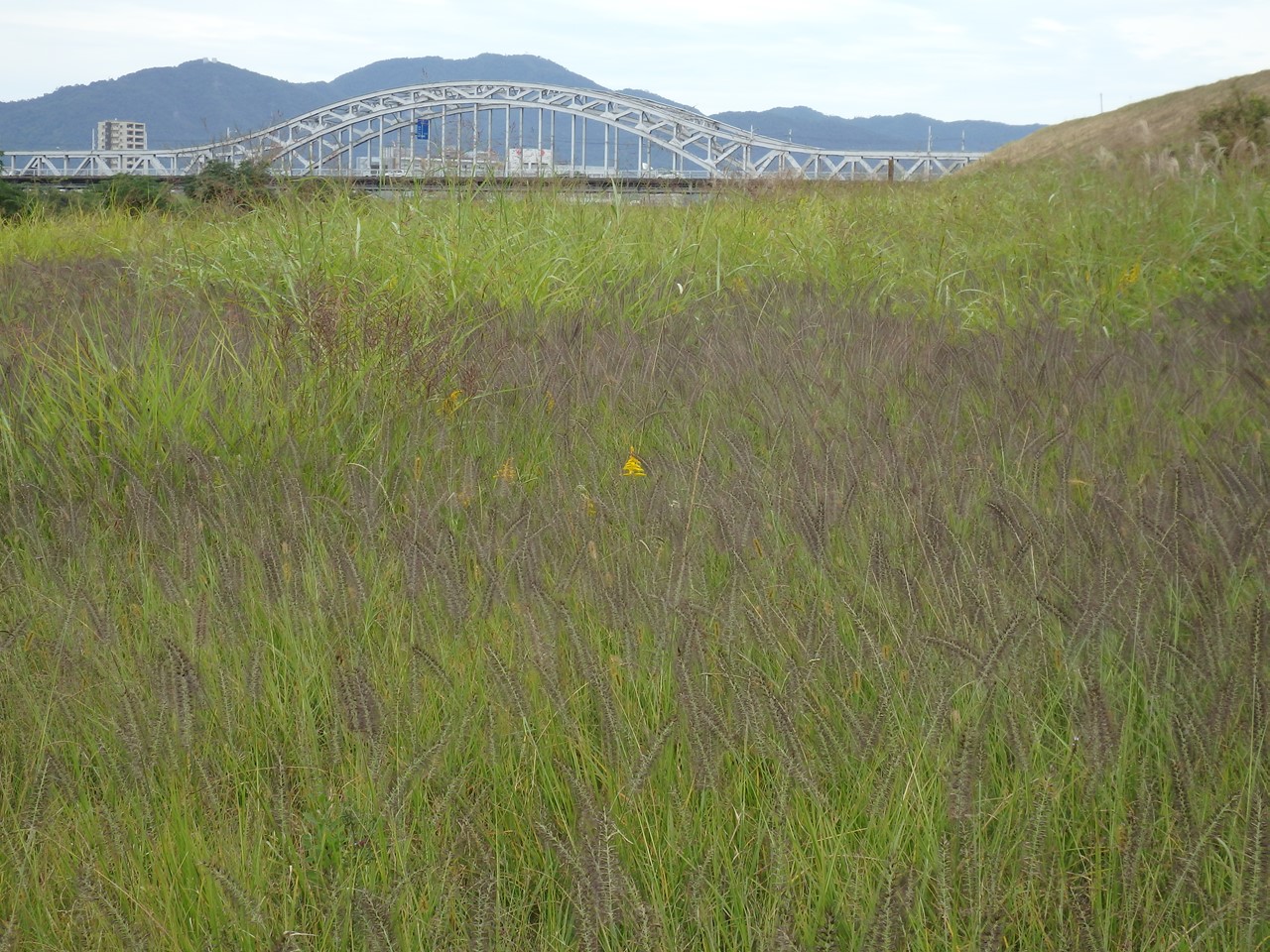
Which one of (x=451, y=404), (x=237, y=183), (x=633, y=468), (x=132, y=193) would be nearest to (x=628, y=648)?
(x=633, y=468)

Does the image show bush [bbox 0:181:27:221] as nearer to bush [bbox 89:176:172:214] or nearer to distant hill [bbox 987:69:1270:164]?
bush [bbox 89:176:172:214]

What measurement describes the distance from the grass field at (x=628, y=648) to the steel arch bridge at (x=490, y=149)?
97.2 inches

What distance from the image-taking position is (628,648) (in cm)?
169

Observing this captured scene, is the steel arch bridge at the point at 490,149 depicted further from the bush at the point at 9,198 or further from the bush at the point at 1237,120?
the bush at the point at 1237,120

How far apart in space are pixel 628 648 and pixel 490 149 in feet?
16.2

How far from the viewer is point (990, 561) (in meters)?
1.94

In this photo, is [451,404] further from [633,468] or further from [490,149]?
[490,149]

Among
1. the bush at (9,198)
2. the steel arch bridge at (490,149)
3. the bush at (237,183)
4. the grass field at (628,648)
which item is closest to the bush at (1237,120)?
the steel arch bridge at (490,149)

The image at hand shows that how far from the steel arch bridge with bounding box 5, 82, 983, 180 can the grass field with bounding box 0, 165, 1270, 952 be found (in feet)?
8.10

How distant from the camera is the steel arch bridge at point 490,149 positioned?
20.1ft

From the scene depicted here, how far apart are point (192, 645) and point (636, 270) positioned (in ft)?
13.7

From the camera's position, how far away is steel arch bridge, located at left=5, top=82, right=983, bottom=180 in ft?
20.1

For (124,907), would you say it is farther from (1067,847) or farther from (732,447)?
(732,447)

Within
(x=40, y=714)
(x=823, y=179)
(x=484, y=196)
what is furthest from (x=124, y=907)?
(x=823, y=179)
